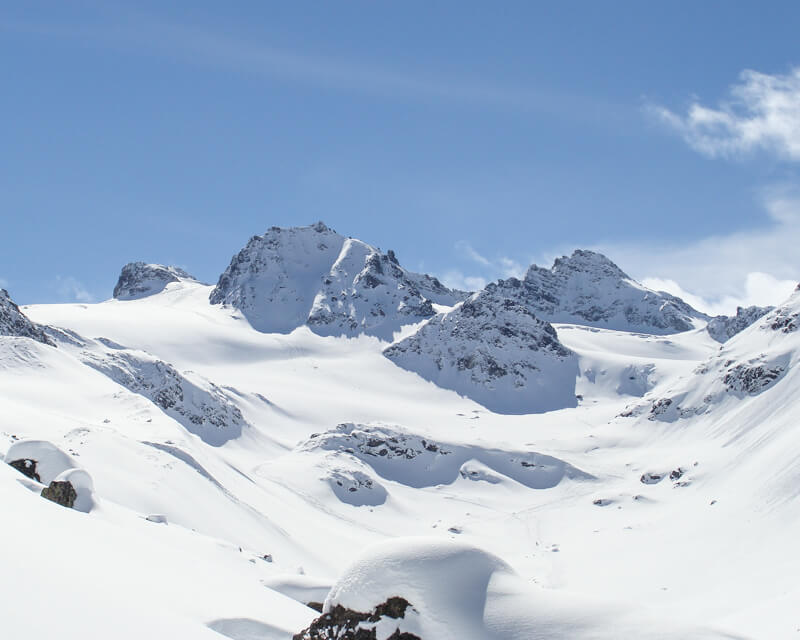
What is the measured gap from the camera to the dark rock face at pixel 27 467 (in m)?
25.7

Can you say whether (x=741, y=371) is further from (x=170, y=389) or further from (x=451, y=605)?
(x=451, y=605)

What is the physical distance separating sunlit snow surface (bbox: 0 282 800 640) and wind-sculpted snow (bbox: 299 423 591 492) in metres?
0.39

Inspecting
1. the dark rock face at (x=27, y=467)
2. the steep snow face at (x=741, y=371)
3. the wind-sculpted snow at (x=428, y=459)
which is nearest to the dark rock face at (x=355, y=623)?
the dark rock face at (x=27, y=467)

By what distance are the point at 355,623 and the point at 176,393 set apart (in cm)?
12527

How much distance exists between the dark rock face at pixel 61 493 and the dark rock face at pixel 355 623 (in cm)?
1086

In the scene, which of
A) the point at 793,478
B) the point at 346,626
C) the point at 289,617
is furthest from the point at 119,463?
the point at 793,478

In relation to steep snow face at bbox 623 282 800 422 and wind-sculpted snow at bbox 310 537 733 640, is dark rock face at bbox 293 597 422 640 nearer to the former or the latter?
wind-sculpted snow at bbox 310 537 733 640

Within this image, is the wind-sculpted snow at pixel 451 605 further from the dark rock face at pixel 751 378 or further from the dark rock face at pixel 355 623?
the dark rock face at pixel 751 378

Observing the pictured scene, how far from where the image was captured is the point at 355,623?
1449 centimetres

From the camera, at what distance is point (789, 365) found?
5236 inches

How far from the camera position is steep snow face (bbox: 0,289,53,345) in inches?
4492

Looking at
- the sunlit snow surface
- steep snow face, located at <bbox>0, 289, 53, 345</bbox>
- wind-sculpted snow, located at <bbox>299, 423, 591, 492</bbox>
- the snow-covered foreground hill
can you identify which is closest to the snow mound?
the snow-covered foreground hill

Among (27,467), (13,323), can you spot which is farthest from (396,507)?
(27,467)

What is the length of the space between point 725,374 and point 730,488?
51.7 meters
